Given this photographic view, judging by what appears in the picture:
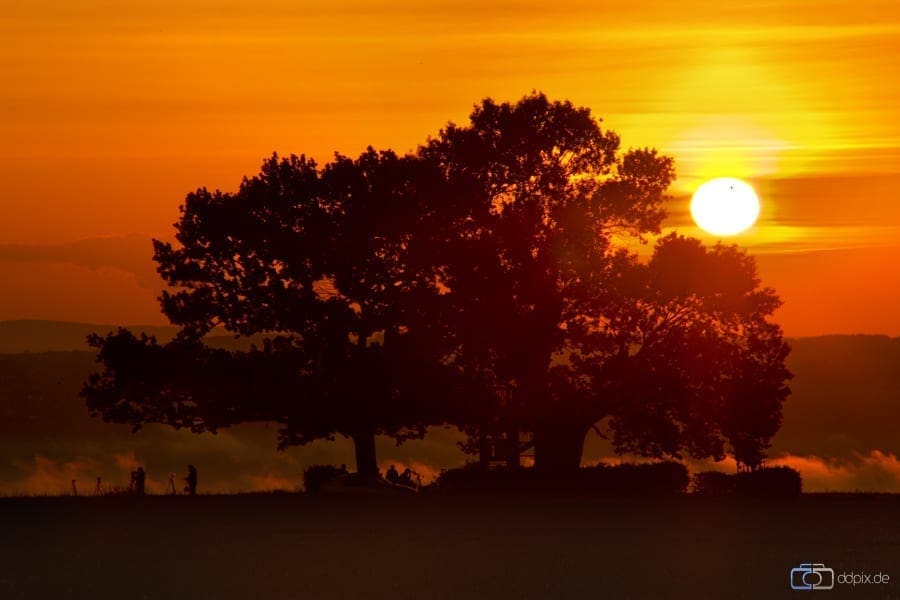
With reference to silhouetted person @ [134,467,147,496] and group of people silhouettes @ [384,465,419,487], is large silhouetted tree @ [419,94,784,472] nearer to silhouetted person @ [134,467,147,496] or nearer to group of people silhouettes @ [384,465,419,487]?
group of people silhouettes @ [384,465,419,487]

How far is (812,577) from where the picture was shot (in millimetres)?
34531

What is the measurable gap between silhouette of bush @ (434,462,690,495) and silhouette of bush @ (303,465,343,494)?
4506mm

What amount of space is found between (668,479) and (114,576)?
36552 millimetres

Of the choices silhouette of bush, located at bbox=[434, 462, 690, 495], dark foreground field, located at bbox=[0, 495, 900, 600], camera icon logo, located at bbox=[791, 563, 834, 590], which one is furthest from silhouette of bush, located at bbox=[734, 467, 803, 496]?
camera icon logo, located at bbox=[791, 563, 834, 590]

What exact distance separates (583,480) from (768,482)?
7.88 metres

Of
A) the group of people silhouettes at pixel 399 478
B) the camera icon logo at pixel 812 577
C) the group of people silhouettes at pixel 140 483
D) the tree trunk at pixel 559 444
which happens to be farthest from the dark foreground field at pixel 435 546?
the tree trunk at pixel 559 444

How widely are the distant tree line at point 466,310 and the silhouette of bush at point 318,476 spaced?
58.6 inches

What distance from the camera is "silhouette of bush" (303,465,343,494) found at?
68.5m

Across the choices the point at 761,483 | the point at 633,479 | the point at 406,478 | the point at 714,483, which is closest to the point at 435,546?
the point at 633,479

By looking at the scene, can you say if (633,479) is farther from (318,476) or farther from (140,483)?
Answer: (140,483)

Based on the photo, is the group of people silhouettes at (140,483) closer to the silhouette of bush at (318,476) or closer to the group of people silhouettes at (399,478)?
the silhouette of bush at (318,476)

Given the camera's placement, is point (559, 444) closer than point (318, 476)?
No

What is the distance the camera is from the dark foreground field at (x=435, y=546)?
33844 mm

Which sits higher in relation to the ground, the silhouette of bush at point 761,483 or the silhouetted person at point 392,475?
the silhouetted person at point 392,475
